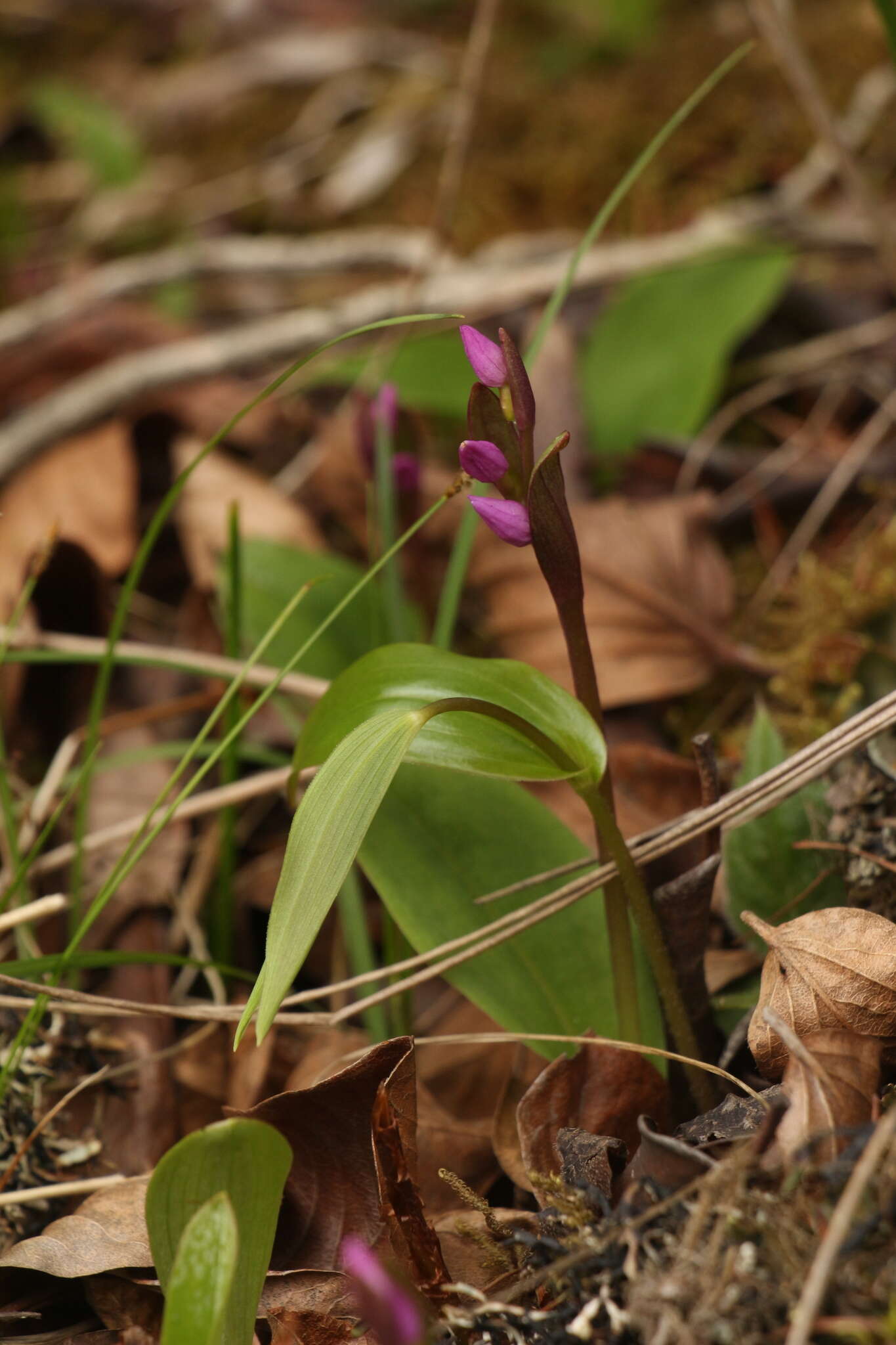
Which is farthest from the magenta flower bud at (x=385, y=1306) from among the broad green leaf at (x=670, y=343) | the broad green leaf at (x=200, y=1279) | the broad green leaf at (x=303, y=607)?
the broad green leaf at (x=670, y=343)

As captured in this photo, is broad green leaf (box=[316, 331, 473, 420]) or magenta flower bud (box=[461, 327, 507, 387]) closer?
magenta flower bud (box=[461, 327, 507, 387])

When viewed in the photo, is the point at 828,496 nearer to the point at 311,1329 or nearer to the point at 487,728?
the point at 487,728

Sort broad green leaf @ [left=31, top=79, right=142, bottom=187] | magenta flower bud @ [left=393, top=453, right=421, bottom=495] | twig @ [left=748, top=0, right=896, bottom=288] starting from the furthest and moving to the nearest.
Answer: broad green leaf @ [left=31, top=79, right=142, bottom=187], twig @ [left=748, top=0, right=896, bottom=288], magenta flower bud @ [left=393, top=453, right=421, bottom=495]

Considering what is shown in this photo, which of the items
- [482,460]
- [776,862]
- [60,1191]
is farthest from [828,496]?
[60,1191]

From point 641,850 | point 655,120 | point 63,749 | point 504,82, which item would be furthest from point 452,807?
point 504,82

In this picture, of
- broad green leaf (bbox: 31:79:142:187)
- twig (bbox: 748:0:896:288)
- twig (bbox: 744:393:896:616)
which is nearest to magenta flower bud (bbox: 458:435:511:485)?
twig (bbox: 744:393:896:616)

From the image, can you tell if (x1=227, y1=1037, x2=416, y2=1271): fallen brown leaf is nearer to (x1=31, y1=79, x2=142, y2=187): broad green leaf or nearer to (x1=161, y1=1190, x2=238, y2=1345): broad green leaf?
(x1=161, y1=1190, x2=238, y2=1345): broad green leaf
